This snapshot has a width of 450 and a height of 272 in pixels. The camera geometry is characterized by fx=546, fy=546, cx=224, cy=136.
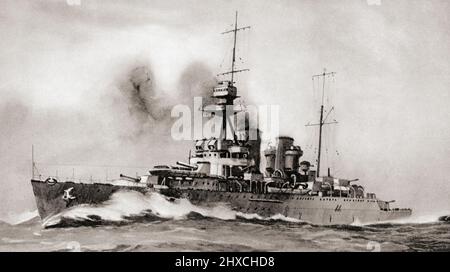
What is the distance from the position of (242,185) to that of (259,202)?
0.64 metres

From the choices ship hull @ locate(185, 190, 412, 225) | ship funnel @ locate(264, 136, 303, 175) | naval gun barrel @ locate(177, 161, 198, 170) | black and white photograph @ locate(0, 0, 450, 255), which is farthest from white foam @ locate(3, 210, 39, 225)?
ship funnel @ locate(264, 136, 303, 175)

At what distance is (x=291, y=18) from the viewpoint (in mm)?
9047

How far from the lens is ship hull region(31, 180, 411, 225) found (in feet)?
29.0

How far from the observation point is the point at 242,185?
1114cm

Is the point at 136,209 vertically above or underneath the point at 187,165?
underneath

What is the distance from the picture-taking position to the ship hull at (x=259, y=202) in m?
8.84

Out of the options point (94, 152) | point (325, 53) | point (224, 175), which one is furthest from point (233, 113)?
point (94, 152)

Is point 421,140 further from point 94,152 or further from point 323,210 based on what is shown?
point 94,152

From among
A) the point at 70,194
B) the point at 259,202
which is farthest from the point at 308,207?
the point at 70,194

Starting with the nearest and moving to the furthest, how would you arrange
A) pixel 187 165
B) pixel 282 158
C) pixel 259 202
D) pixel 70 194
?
1. pixel 70 194
2. pixel 187 165
3. pixel 259 202
4. pixel 282 158

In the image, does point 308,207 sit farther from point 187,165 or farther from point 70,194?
point 70,194

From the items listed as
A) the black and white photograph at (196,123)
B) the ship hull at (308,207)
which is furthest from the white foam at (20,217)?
the ship hull at (308,207)

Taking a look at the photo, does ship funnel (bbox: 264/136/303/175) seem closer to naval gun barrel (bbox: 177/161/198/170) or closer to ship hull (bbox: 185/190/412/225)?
ship hull (bbox: 185/190/412/225)

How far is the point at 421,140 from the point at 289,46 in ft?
9.11
